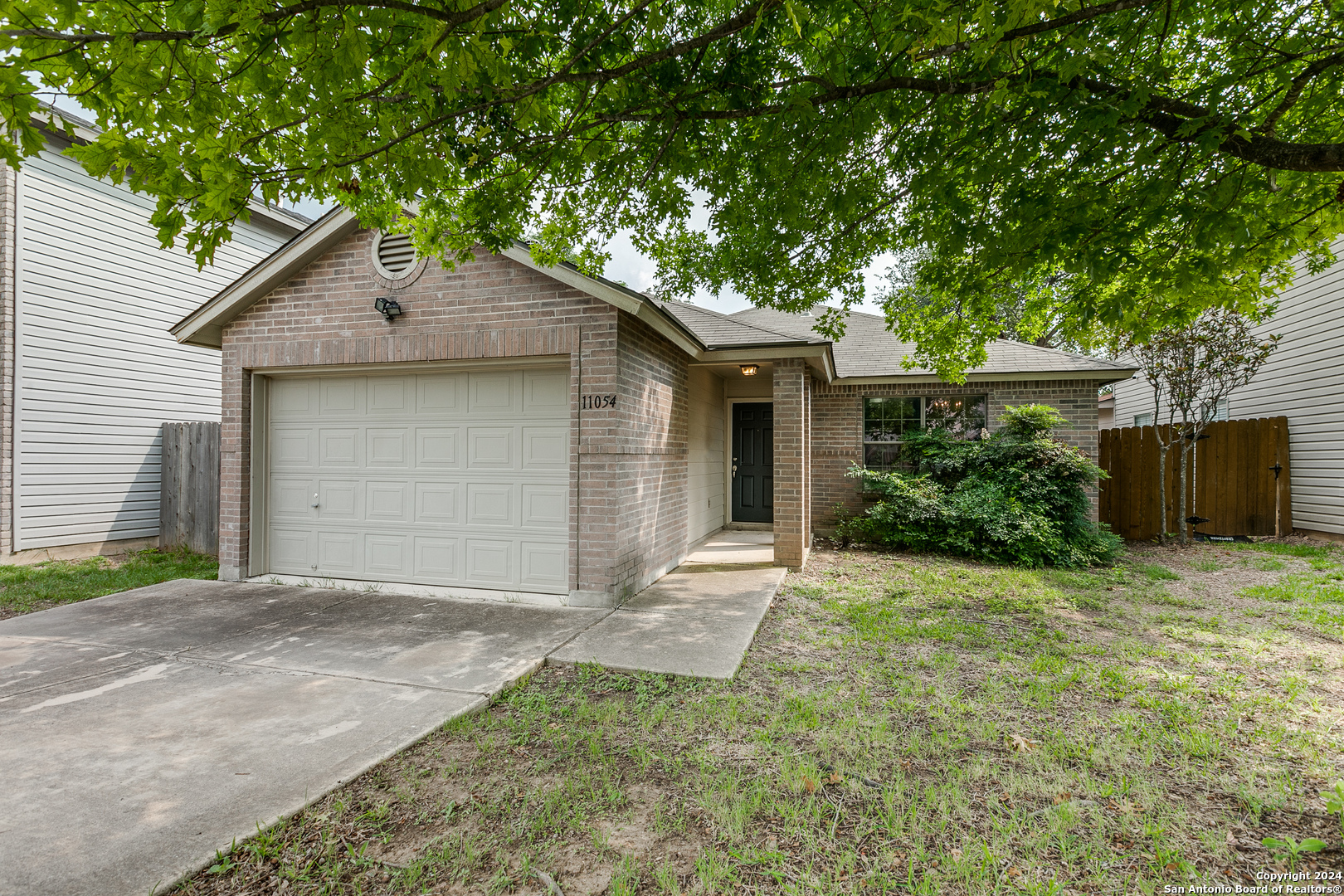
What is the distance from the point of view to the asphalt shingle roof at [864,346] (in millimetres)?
7992

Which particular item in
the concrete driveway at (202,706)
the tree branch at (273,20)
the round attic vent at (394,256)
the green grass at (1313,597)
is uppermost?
the round attic vent at (394,256)

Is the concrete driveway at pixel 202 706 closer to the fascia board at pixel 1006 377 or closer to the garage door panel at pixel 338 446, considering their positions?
the garage door panel at pixel 338 446

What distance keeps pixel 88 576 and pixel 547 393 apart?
6.33 m

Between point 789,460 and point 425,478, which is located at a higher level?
point 789,460

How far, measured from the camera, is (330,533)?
6.80 meters

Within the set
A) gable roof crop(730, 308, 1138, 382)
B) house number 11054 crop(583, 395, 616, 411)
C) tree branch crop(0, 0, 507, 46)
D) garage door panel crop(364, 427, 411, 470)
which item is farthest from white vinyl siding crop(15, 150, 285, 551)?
gable roof crop(730, 308, 1138, 382)

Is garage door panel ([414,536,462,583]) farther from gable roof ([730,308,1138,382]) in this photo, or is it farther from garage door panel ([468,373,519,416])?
gable roof ([730,308,1138,382])

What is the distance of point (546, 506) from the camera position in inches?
240

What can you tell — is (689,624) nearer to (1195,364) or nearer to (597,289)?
(597,289)

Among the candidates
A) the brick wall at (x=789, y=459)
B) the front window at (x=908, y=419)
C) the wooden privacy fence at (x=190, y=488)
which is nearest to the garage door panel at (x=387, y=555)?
the wooden privacy fence at (x=190, y=488)

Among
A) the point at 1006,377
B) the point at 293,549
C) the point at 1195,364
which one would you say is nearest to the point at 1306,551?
the point at 1195,364

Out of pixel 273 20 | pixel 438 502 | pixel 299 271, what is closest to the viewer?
pixel 273 20

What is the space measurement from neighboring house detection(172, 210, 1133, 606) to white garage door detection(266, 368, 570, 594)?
0.02 meters

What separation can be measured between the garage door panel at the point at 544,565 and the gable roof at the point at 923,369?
4475 millimetres
